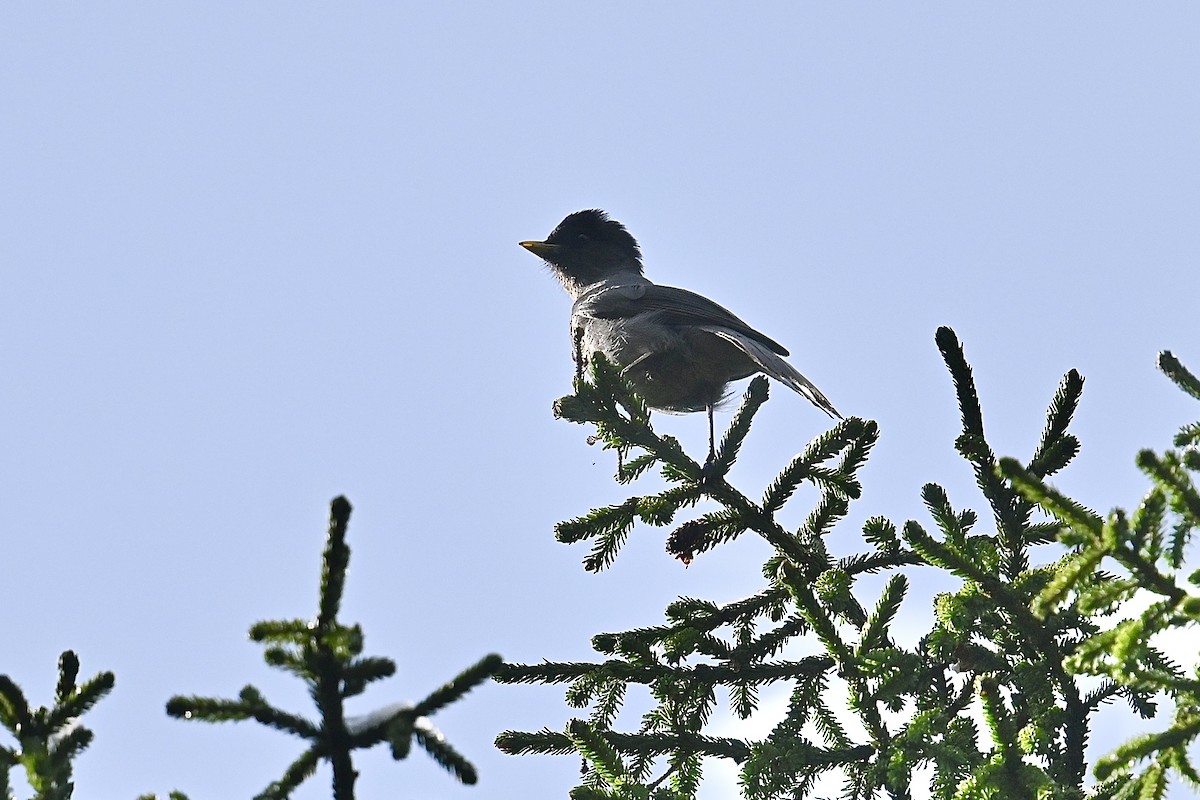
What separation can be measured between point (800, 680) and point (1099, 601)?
77.2 inches

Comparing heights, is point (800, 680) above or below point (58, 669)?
above

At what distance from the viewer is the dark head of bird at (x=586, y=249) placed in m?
11.4

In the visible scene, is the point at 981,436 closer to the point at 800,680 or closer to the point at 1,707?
Result: the point at 800,680

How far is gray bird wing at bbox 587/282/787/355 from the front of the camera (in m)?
8.00

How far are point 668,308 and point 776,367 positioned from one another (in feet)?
5.58

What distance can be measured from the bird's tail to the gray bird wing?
3.7 inches

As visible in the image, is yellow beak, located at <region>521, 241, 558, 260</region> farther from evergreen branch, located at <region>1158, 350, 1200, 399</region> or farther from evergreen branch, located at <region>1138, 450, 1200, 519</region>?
evergreen branch, located at <region>1138, 450, 1200, 519</region>

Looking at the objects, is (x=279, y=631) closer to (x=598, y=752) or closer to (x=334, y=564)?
(x=334, y=564)

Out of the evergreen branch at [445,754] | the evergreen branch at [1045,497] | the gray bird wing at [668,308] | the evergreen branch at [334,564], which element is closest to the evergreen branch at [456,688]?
the evergreen branch at [445,754]

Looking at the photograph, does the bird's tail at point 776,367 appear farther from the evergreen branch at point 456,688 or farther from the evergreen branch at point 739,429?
the evergreen branch at point 456,688

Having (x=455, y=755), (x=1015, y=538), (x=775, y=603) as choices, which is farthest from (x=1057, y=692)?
(x=455, y=755)

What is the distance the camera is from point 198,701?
7.96 feet

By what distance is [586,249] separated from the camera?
1148 cm

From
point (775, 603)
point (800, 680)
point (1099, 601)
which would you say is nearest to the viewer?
point (1099, 601)
